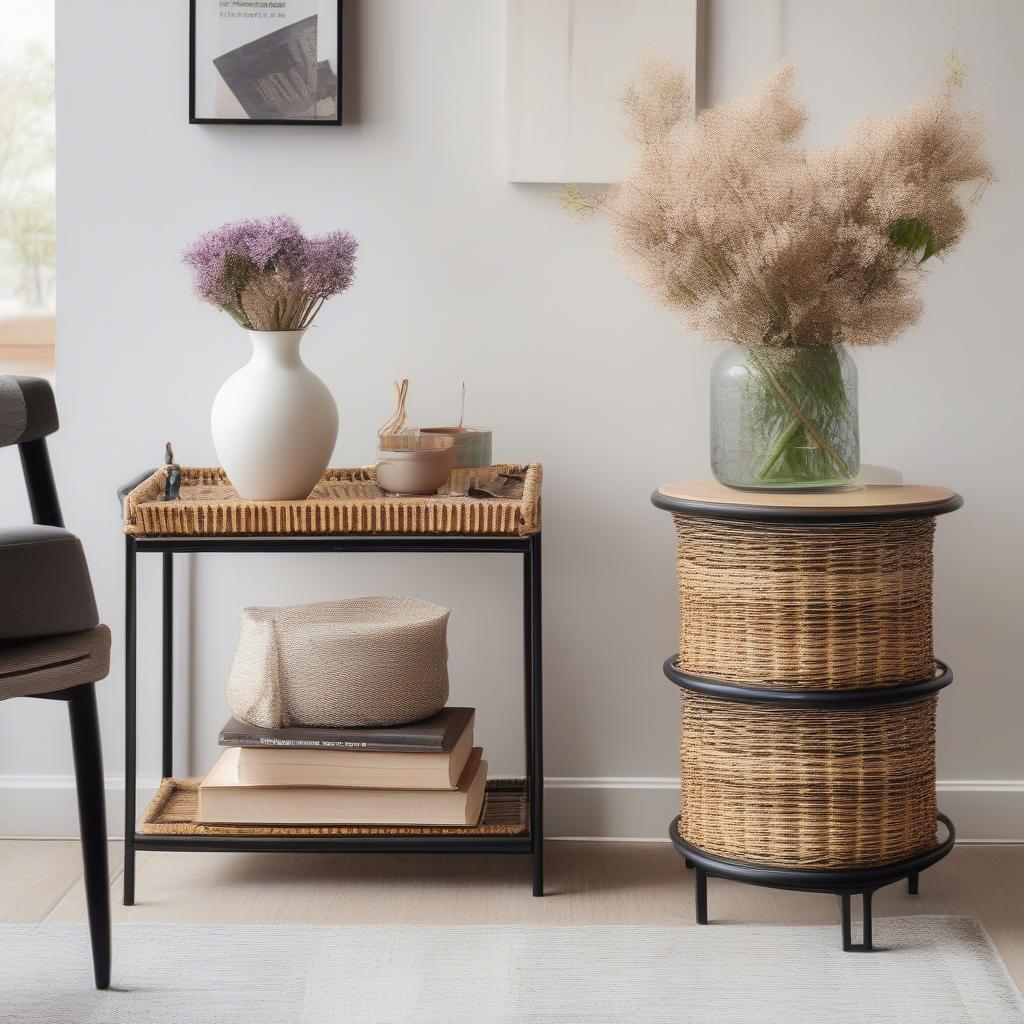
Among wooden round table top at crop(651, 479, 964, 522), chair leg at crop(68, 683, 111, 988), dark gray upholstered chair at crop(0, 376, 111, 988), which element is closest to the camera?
dark gray upholstered chair at crop(0, 376, 111, 988)

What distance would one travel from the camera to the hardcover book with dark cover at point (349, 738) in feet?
6.15

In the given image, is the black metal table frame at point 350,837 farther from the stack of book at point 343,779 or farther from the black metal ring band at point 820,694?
the black metal ring band at point 820,694

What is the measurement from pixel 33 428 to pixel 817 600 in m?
1.05

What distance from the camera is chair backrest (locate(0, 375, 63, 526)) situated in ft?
4.83

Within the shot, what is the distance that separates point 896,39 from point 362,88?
904mm

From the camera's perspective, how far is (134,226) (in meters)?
2.13

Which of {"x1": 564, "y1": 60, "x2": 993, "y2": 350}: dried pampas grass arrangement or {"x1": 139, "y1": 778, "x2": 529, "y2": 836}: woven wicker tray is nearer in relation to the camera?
{"x1": 564, "y1": 60, "x2": 993, "y2": 350}: dried pampas grass arrangement

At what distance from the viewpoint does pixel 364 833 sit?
1904 millimetres

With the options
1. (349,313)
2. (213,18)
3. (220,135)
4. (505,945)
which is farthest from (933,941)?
(213,18)

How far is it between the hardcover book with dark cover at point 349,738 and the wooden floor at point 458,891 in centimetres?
26

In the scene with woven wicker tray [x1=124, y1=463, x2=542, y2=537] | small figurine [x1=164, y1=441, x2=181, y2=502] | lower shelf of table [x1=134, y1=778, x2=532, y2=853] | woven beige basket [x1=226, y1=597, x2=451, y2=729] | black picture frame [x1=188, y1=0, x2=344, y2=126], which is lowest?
lower shelf of table [x1=134, y1=778, x2=532, y2=853]

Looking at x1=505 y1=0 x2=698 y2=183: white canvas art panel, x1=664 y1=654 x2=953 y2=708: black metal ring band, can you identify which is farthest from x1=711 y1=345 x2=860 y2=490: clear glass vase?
x1=505 y1=0 x2=698 y2=183: white canvas art panel

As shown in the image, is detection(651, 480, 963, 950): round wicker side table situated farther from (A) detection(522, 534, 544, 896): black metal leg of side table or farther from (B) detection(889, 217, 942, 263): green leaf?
(B) detection(889, 217, 942, 263): green leaf

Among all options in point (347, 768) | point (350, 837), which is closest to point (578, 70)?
point (347, 768)
